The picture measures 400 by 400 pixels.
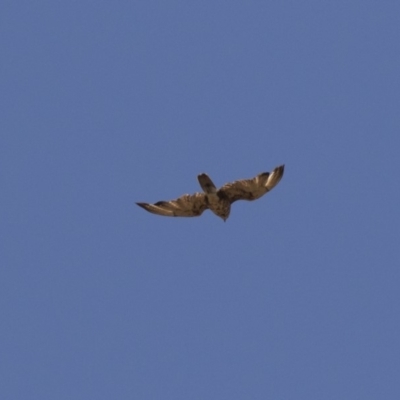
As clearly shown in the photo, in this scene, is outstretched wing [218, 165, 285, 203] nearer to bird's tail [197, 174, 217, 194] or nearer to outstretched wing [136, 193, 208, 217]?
bird's tail [197, 174, 217, 194]

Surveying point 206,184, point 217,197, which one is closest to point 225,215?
point 217,197

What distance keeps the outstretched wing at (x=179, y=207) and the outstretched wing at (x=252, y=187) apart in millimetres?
1217

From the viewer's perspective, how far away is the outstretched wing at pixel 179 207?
43759 mm

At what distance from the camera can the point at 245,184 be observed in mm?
42406

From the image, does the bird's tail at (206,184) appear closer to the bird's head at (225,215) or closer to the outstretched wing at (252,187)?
the outstretched wing at (252,187)

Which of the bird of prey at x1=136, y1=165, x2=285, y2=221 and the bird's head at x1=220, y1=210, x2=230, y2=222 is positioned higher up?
the bird of prey at x1=136, y1=165, x2=285, y2=221

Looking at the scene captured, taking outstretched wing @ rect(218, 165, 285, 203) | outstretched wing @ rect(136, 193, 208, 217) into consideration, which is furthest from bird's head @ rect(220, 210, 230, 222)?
outstretched wing @ rect(136, 193, 208, 217)

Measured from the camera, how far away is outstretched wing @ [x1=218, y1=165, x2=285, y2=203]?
41938 millimetres

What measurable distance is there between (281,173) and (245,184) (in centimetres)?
142

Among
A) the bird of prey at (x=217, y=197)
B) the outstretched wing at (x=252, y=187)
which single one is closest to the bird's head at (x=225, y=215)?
the bird of prey at (x=217, y=197)

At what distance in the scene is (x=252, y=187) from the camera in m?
42.5

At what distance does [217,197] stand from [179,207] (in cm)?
190

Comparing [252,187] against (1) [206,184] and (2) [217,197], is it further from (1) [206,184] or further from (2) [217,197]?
(1) [206,184]

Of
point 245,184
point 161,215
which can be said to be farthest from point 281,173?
point 161,215
